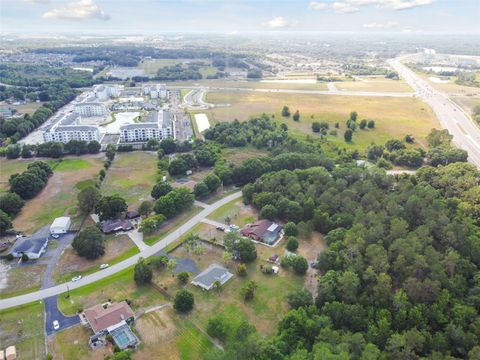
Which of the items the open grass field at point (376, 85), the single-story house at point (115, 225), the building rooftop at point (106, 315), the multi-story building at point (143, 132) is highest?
the open grass field at point (376, 85)

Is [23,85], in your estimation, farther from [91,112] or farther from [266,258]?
[266,258]

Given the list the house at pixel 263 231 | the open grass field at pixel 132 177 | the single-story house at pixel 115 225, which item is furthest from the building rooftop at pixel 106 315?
the open grass field at pixel 132 177

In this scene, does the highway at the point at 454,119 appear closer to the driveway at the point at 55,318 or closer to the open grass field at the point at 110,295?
the open grass field at the point at 110,295

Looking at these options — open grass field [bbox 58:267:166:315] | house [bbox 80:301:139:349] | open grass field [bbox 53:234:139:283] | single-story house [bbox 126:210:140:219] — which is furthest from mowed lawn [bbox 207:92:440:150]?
house [bbox 80:301:139:349]

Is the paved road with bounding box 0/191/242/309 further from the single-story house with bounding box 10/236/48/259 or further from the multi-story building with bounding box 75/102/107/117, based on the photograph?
the multi-story building with bounding box 75/102/107/117

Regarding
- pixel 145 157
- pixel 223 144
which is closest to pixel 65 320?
pixel 145 157

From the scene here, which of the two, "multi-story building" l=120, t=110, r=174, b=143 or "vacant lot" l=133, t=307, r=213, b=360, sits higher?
"multi-story building" l=120, t=110, r=174, b=143

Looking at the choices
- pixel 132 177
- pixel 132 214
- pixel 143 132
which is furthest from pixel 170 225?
pixel 143 132
